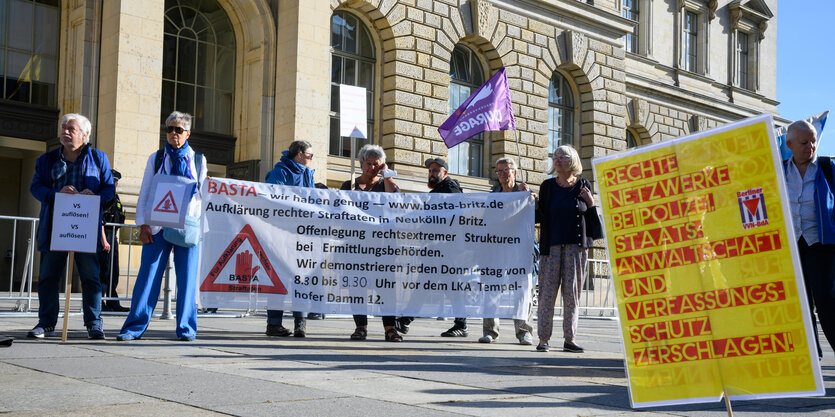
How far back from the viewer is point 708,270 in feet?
11.9

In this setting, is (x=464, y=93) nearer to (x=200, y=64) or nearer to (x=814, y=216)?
(x=200, y=64)

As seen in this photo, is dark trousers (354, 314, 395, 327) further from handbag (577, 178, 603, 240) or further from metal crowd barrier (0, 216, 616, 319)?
metal crowd barrier (0, 216, 616, 319)

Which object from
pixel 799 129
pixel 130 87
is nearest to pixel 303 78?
pixel 130 87

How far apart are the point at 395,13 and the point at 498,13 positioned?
11.4 feet

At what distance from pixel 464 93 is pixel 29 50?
34.6 feet

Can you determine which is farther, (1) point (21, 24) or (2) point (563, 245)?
(1) point (21, 24)

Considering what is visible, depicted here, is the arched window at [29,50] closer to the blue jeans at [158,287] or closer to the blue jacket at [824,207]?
the blue jeans at [158,287]

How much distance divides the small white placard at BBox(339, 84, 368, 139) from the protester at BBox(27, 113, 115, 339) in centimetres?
568

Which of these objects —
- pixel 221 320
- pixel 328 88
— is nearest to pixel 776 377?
pixel 221 320

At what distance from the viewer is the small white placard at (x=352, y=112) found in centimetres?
1262

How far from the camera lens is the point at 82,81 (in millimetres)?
16062

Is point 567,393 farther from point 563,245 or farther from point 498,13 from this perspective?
point 498,13

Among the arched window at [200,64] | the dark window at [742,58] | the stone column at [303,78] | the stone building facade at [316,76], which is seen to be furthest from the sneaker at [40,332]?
the dark window at [742,58]

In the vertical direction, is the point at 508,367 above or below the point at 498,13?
below
